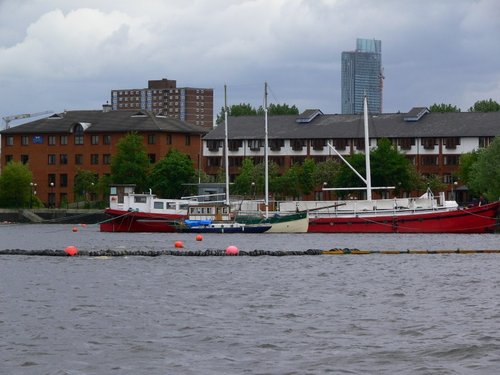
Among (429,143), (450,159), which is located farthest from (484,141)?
(429,143)

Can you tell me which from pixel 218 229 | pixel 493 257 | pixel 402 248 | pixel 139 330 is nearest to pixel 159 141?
pixel 218 229

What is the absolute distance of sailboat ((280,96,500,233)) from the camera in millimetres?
115500

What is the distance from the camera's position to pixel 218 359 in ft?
111

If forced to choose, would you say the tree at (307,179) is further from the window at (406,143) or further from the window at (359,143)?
the window at (406,143)

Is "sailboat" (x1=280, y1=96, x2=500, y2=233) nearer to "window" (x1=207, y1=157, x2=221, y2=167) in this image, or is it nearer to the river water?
the river water

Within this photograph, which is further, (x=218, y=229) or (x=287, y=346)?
(x=218, y=229)

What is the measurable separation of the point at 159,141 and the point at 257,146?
1536 cm

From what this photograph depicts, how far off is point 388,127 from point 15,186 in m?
56.8

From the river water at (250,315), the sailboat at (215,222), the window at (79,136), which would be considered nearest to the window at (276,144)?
the window at (79,136)

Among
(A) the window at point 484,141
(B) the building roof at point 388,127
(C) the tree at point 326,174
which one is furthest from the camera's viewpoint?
(B) the building roof at point 388,127

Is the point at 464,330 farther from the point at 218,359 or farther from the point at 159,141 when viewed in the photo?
the point at 159,141

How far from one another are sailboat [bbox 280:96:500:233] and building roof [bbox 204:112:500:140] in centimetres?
6463

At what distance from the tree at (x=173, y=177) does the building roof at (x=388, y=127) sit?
2405 centimetres

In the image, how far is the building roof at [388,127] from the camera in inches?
7269
